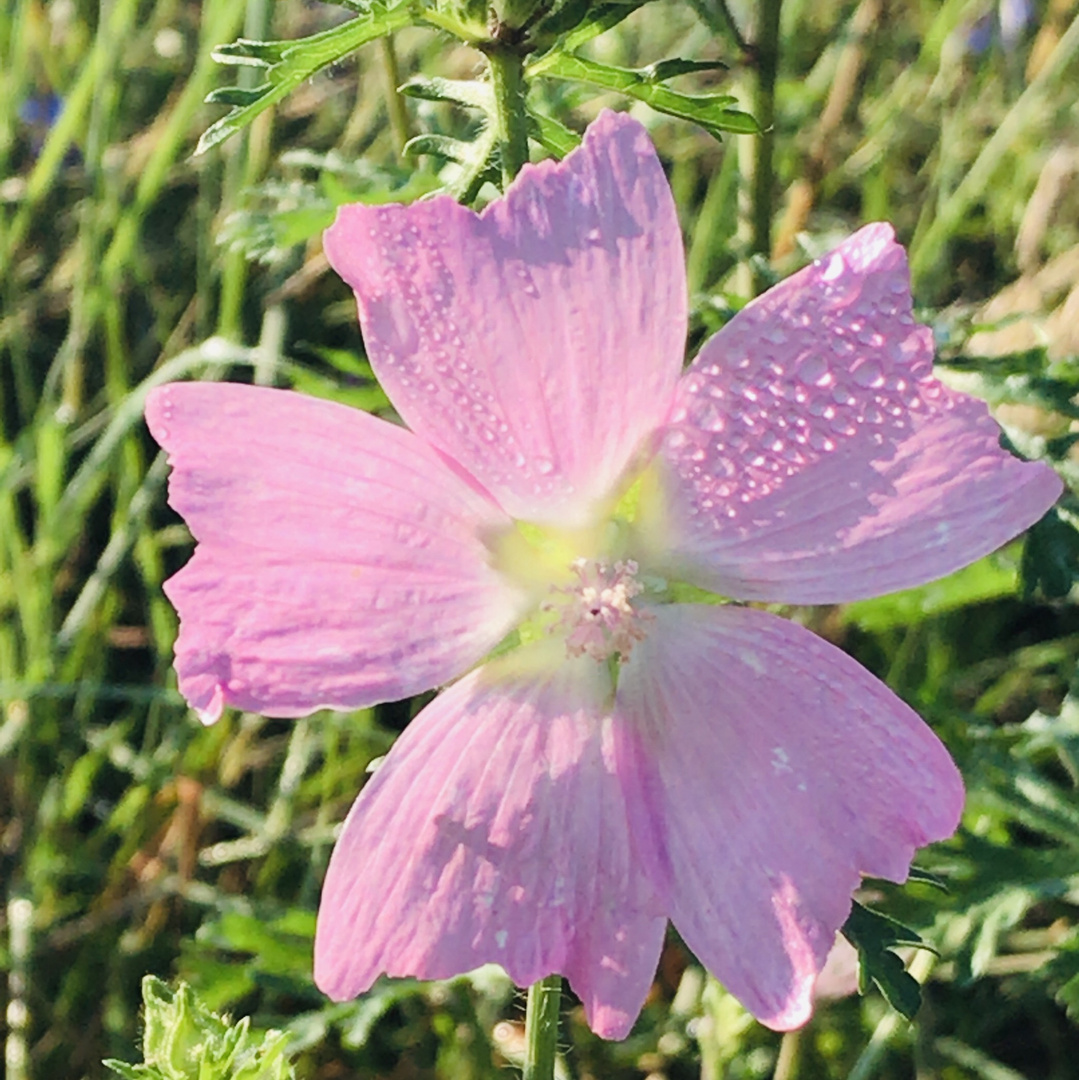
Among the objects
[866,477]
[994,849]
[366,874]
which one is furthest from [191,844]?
[866,477]

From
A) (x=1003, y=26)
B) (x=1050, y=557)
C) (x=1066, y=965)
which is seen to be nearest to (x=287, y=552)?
(x=1050, y=557)

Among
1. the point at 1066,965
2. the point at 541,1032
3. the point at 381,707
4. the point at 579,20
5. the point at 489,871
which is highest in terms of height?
the point at 579,20

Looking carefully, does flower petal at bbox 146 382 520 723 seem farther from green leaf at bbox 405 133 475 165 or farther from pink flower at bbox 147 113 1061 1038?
green leaf at bbox 405 133 475 165

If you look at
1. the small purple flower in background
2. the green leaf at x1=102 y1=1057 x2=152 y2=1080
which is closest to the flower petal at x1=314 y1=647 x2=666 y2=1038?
the green leaf at x1=102 y1=1057 x2=152 y2=1080

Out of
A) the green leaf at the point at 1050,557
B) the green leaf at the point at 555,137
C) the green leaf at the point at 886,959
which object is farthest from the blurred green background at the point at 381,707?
the green leaf at the point at 886,959

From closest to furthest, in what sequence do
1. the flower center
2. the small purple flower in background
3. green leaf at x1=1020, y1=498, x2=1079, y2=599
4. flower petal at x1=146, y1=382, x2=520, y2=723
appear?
flower petal at x1=146, y1=382, x2=520, y2=723 < the flower center < green leaf at x1=1020, y1=498, x2=1079, y2=599 < the small purple flower in background

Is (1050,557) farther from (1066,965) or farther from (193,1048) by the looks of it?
(193,1048)
